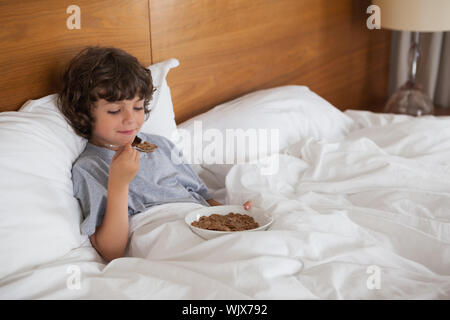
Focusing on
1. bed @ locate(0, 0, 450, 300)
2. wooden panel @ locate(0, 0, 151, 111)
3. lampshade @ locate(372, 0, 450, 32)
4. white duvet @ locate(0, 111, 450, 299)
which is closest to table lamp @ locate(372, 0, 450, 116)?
lampshade @ locate(372, 0, 450, 32)

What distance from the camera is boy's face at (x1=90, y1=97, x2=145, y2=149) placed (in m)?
1.25

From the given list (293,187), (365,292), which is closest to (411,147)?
(293,187)

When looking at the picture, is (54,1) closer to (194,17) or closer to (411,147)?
(194,17)

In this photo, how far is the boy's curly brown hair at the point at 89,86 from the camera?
124cm

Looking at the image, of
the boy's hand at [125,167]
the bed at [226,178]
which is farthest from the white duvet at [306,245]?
the boy's hand at [125,167]

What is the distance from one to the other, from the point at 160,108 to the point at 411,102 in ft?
5.22

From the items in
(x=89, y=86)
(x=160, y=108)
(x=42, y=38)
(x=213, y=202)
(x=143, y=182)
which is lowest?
(x=213, y=202)

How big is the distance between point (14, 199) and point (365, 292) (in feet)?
2.27

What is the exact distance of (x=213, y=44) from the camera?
74.0 inches

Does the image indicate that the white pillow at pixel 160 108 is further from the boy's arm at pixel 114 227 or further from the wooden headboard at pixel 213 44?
the boy's arm at pixel 114 227

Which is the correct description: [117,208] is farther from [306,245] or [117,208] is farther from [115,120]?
[306,245]


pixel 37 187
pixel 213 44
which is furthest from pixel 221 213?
pixel 213 44

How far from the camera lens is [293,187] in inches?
58.5

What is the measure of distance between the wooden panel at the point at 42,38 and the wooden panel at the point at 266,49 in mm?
197
